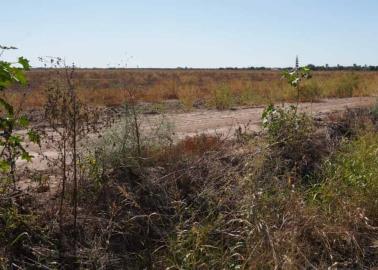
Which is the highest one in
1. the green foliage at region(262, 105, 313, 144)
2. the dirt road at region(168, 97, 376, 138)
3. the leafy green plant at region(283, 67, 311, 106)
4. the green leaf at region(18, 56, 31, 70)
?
the green leaf at region(18, 56, 31, 70)

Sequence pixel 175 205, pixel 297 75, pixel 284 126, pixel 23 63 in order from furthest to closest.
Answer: pixel 297 75 < pixel 284 126 < pixel 175 205 < pixel 23 63

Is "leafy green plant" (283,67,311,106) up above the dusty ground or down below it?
above

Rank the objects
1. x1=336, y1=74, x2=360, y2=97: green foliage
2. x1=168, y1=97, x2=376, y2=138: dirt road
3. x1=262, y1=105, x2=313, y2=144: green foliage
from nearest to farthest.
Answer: x1=262, y1=105, x2=313, y2=144: green foliage → x1=168, y1=97, x2=376, y2=138: dirt road → x1=336, y1=74, x2=360, y2=97: green foliage

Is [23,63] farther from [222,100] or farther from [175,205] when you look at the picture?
[222,100]

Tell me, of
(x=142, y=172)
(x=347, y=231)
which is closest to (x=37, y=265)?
(x=142, y=172)

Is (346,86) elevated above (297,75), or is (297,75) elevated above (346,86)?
(297,75)

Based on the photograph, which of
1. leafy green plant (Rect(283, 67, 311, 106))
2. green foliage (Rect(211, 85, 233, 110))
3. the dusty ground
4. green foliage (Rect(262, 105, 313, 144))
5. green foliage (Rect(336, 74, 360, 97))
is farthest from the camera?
green foliage (Rect(336, 74, 360, 97))

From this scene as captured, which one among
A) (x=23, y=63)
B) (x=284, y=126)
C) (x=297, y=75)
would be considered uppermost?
(x=23, y=63)

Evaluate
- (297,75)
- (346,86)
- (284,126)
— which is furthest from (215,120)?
(346,86)

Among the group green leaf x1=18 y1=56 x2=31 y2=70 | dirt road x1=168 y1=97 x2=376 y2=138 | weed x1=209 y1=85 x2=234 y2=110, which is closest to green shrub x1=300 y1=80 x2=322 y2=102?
weed x1=209 y1=85 x2=234 y2=110

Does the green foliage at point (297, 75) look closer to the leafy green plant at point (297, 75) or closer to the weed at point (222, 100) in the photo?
the leafy green plant at point (297, 75)

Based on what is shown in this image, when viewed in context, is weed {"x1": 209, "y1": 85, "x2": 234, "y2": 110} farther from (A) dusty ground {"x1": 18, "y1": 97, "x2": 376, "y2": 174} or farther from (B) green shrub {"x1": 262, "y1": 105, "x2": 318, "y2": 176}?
(B) green shrub {"x1": 262, "y1": 105, "x2": 318, "y2": 176}

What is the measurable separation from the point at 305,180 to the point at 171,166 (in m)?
1.75

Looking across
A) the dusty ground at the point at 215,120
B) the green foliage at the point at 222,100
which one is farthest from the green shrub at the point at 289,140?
the green foliage at the point at 222,100
